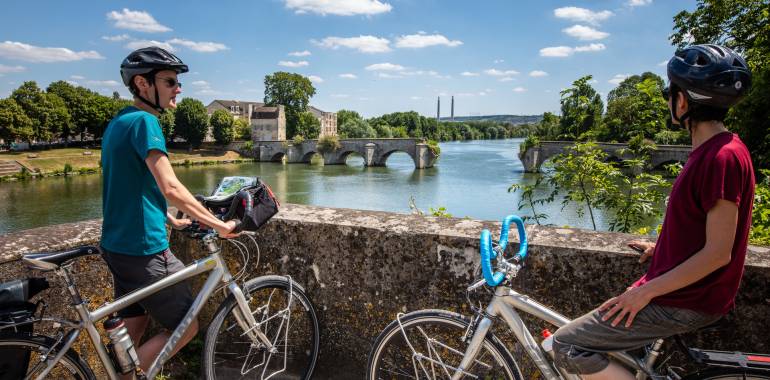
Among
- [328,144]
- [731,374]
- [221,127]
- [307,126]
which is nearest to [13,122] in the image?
[221,127]

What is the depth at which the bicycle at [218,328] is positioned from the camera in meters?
1.88

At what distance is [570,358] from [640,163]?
3.96 metres

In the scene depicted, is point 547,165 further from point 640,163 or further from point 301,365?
point 301,365

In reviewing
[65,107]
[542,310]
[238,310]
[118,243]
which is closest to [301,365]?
[238,310]

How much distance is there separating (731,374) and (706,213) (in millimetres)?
562

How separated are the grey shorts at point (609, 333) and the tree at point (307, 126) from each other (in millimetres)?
87947

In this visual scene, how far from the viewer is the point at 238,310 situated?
7.95ft

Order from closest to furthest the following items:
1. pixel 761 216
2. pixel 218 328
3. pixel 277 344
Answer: pixel 218 328, pixel 277 344, pixel 761 216

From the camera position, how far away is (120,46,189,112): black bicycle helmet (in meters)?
2.07

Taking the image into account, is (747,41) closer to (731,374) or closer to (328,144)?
(731,374)

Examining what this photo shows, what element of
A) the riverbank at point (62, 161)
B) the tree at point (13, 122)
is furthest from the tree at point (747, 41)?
the tree at point (13, 122)

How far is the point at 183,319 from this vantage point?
2209 mm

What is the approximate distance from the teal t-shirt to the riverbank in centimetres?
4757

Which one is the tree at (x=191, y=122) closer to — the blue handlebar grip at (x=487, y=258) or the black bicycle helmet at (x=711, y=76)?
the blue handlebar grip at (x=487, y=258)
